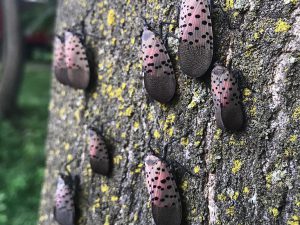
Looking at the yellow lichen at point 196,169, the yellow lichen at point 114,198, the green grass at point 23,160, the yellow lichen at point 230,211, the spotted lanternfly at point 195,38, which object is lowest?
the green grass at point 23,160

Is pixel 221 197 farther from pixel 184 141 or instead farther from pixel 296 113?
pixel 296 113

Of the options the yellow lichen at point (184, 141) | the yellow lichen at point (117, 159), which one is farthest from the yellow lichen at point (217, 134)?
the yellow lichen at point (117, 159)

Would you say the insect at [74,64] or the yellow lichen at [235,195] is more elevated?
the insect at [74,64]

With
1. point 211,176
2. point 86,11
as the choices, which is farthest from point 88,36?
point 211,176

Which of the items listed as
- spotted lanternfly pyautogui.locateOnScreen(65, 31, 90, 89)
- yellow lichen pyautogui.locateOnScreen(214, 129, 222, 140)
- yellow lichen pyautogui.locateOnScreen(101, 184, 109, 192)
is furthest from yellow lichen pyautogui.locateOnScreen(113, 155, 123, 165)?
yellow lichen pyautogui.locateOnScreen(214, 129, 222, 140)

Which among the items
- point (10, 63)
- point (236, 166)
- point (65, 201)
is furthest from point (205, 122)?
point (10, 63)

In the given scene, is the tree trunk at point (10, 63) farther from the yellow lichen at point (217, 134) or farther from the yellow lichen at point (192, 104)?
the yellow lichen at point (217, 134)

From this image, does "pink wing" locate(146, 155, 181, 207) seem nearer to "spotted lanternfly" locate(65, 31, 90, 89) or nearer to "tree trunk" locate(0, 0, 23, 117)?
"spotted lanternfly" locate(65, 31, 90, 89)
